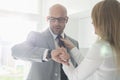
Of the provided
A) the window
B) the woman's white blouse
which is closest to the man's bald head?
the woman's white blouse

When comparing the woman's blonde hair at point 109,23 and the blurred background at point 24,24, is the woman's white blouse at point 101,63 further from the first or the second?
the blurred background at point 24,24

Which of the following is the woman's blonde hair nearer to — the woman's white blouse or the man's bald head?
the woman's white blouse

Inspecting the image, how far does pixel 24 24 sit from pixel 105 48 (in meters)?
1.84

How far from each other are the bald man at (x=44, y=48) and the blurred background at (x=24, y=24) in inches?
24.7

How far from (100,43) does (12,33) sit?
5.90ft

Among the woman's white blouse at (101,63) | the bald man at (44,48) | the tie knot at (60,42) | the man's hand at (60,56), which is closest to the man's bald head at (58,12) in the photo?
the bald man at (44,48)

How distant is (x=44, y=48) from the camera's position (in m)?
1.53

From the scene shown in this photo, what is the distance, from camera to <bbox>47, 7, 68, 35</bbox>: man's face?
1.70 metres

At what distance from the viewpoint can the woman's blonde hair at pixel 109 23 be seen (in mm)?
1164

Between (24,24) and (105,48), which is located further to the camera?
(24,24)

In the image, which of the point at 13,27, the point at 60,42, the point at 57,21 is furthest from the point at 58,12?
the point at 13,27

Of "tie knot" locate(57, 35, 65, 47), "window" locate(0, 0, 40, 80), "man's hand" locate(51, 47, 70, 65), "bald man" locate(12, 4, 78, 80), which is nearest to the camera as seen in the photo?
"man's hand" locate(51, 47, 70, 65)

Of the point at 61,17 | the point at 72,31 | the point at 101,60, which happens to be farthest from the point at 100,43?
the point at 72,31

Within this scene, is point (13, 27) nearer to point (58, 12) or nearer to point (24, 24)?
point (24, 24)
